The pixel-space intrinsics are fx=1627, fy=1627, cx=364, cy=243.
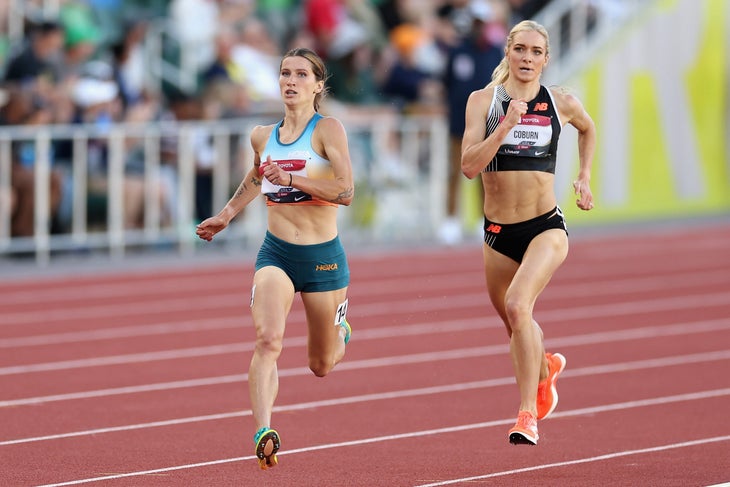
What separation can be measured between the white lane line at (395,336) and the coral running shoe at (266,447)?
12.4ft

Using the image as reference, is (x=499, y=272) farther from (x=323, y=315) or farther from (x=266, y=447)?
(x=266, y=447)

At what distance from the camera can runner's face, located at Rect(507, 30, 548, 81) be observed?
7.68 m

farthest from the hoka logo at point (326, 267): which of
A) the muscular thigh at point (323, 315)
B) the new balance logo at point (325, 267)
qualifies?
the muscular thigh at point (323, 315)

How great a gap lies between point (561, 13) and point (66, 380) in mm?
12144

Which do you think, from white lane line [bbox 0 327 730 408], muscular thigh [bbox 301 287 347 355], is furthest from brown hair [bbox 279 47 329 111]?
white lane line [bbox 0 327 730 408]

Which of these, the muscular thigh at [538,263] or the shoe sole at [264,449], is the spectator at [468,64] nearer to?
the muscular thigh at [538,263]

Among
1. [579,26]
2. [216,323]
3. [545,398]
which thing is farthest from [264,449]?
[579,26]

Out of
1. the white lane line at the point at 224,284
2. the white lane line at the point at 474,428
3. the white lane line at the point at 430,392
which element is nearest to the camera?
the white lane line at the point at 474,428

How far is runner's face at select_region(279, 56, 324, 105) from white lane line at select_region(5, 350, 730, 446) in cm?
207

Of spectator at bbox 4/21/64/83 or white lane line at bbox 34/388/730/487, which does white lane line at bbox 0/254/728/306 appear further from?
white lane line at bbox 34/388/730/487

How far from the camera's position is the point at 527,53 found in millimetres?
7688

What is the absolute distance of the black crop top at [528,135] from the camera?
773 centimetres

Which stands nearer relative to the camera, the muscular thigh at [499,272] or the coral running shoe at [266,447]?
the coral running shoe at [266,447]

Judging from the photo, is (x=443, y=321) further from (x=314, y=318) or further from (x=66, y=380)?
(x=314, y=318)
